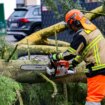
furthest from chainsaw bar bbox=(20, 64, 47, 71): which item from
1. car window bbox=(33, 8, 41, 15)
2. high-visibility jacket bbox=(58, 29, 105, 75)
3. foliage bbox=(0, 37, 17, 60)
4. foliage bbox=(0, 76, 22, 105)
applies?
car window bbox=(33, 8, 41, 15)

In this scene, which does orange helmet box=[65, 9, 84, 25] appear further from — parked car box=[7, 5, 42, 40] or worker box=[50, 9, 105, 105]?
parked car box=[7, 5, 42, 40]

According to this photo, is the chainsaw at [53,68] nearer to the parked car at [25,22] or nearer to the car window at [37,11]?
the parked car at [25,22]

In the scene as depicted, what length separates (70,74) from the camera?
217 inches

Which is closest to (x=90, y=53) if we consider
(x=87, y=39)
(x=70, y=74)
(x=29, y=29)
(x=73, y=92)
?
(x=87, y=39)

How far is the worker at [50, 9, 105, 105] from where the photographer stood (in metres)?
5.07

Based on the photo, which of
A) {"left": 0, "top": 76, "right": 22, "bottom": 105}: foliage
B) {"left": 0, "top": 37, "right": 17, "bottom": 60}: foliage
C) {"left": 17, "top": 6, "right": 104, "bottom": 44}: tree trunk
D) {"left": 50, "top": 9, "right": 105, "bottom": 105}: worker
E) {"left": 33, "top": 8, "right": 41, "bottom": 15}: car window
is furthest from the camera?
{"left": 33, "top": 8, "right": 41, "bottom": 15}: car window

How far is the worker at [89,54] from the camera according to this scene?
507cm

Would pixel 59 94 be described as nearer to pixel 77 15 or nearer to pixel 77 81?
pixel 77 81

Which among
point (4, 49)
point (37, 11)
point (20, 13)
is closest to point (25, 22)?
point (20, 13)

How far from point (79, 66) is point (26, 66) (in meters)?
0.69

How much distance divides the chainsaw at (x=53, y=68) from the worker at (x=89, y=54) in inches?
2.7

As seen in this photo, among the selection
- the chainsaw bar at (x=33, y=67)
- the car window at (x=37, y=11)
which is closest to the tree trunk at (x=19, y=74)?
the chainsaw bar at (x=33, y=67)

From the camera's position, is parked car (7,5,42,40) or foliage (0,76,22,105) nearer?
foliage (0,76,22,105)

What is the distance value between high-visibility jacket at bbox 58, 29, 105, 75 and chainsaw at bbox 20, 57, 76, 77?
9 cm
